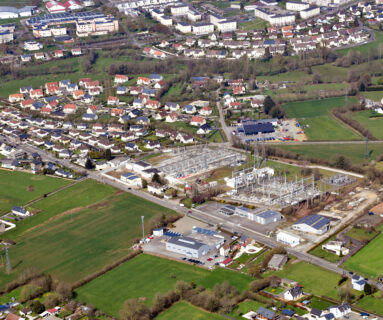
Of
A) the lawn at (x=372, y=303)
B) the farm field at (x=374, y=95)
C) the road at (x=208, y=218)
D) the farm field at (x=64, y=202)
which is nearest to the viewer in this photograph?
the lawn at (x=372, y=303)

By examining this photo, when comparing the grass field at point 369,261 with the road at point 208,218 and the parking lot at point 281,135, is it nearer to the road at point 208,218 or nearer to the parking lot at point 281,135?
the road at point 208,218

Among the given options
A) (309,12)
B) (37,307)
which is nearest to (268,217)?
(37,307)

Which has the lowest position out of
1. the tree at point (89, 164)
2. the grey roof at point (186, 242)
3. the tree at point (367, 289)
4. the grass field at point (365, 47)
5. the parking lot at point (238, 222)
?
the parking lot at point (238, 222)

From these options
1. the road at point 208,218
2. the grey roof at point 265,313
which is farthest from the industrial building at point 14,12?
the grey roof at point 265,313

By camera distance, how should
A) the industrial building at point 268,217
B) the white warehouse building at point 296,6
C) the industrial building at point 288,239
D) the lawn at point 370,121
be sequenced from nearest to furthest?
the industrial building at point 288,239, the industrial building at point 268,217, the lawn at point 370,121, the white warehouse building at point 296,6

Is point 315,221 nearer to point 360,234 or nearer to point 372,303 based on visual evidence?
point 360,234

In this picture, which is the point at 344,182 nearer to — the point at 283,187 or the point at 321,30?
the point at 283,187

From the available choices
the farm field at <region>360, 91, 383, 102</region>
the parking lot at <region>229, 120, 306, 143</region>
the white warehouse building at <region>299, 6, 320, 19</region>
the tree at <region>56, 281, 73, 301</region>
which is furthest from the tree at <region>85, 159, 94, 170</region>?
the white warehouse building at <region>299, 6, 320, 19</region>
